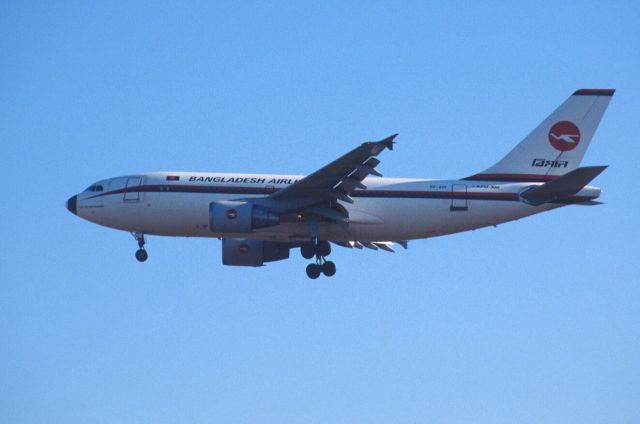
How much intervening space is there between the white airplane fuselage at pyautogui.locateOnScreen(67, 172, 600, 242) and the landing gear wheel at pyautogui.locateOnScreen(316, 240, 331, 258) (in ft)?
1.95

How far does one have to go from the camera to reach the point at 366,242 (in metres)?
48.7

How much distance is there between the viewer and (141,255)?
1892 inches

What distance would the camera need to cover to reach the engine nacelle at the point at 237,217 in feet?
145

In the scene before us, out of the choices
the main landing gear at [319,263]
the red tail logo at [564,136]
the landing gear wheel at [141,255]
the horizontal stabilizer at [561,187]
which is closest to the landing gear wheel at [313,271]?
the main landing gear at [319,263]

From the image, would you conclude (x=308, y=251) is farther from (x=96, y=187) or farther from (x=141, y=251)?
(x=96, y=187)

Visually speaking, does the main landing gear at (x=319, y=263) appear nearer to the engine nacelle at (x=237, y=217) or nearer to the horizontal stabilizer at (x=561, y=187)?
the engine nacelle at (x=237, y=217)

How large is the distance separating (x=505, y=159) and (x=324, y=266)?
8.84m

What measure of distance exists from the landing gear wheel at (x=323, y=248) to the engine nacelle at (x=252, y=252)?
3297 mm

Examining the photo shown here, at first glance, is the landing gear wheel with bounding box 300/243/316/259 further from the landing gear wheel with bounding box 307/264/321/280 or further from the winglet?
the winglet

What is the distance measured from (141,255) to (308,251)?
723cm

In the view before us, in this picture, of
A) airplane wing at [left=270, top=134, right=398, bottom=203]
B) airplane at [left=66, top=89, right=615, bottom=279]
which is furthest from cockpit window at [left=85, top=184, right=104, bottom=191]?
airplane wing at [left=270, top=134, right=398, bottom=203]

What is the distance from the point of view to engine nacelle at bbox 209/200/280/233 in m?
44.2

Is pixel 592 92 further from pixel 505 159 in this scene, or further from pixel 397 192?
pixel 397 192

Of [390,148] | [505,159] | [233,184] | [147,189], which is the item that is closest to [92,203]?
[147,189]
